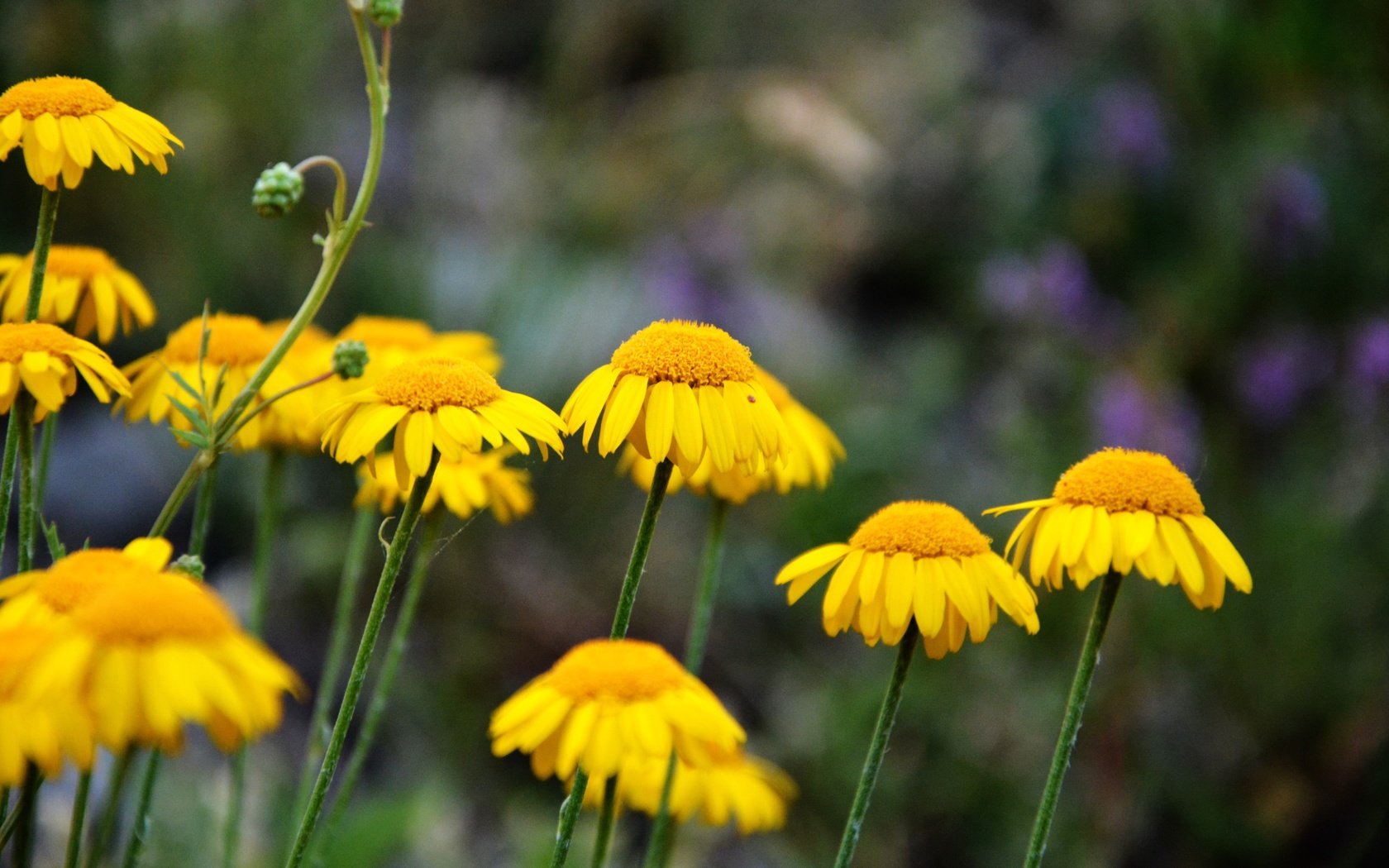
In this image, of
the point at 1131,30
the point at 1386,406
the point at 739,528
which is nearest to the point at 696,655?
the point at 1386,406

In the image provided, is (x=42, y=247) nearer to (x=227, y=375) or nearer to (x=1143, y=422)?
(x=227, y=375)

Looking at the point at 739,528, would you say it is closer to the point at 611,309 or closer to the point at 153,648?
the point at 611,309

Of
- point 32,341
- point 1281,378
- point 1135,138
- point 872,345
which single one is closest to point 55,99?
point 32,341

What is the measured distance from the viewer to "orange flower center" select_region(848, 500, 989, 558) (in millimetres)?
757

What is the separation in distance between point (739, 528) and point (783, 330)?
3.17ft

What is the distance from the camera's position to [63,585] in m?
0.61

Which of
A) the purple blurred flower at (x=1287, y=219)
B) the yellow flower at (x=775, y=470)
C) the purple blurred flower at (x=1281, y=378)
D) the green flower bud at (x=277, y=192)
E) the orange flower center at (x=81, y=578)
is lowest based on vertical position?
the orange flower center at (x=81, y=578)

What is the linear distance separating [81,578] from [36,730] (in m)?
0.10

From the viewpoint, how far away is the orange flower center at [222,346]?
977 millimetres

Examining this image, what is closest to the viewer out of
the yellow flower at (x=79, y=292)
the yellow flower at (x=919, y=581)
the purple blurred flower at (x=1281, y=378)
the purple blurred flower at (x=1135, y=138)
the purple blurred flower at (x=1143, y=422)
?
the yellow flower at (x=919, y=581)

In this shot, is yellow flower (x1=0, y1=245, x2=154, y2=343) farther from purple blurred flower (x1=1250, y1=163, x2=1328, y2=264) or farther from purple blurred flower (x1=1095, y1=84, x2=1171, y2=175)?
purple blurred flower (x1=1095, y1=84, x2=1171, y2=175)

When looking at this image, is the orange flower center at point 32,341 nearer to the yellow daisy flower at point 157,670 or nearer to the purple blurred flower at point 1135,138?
the yellow daisy flower at point 157,670

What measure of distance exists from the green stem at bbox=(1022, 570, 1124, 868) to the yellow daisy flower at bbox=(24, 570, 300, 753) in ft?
1.38

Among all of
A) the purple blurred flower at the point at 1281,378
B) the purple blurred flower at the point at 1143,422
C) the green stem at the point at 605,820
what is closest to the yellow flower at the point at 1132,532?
the green stem at the point at 605,820
